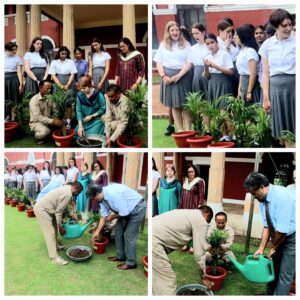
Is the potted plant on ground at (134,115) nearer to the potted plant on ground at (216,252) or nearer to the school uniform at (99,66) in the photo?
the school uniform at (99,66)

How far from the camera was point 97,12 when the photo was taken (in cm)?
255

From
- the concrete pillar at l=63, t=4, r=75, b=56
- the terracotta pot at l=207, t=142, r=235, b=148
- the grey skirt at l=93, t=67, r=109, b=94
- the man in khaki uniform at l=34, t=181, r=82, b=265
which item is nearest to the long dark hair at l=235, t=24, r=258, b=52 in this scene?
the terracotta pot at l=207, t=142, r=235, b=148

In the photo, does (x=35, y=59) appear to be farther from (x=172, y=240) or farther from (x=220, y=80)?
(x=172, y=240)

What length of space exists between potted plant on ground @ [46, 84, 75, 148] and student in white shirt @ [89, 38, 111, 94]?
0.69 feet

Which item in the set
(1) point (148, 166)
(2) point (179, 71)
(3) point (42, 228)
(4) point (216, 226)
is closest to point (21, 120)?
(3) point (42, 228)

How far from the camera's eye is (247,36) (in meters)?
2.51

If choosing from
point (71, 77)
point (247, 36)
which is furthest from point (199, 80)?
point (71, 77)

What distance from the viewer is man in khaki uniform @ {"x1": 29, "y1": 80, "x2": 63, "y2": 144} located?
259cm

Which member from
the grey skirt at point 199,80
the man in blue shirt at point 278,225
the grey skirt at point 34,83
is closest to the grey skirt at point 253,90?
the grey skirt at point 199,80

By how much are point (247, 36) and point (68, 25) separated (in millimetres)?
1211

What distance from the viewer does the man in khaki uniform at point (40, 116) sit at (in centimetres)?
259
